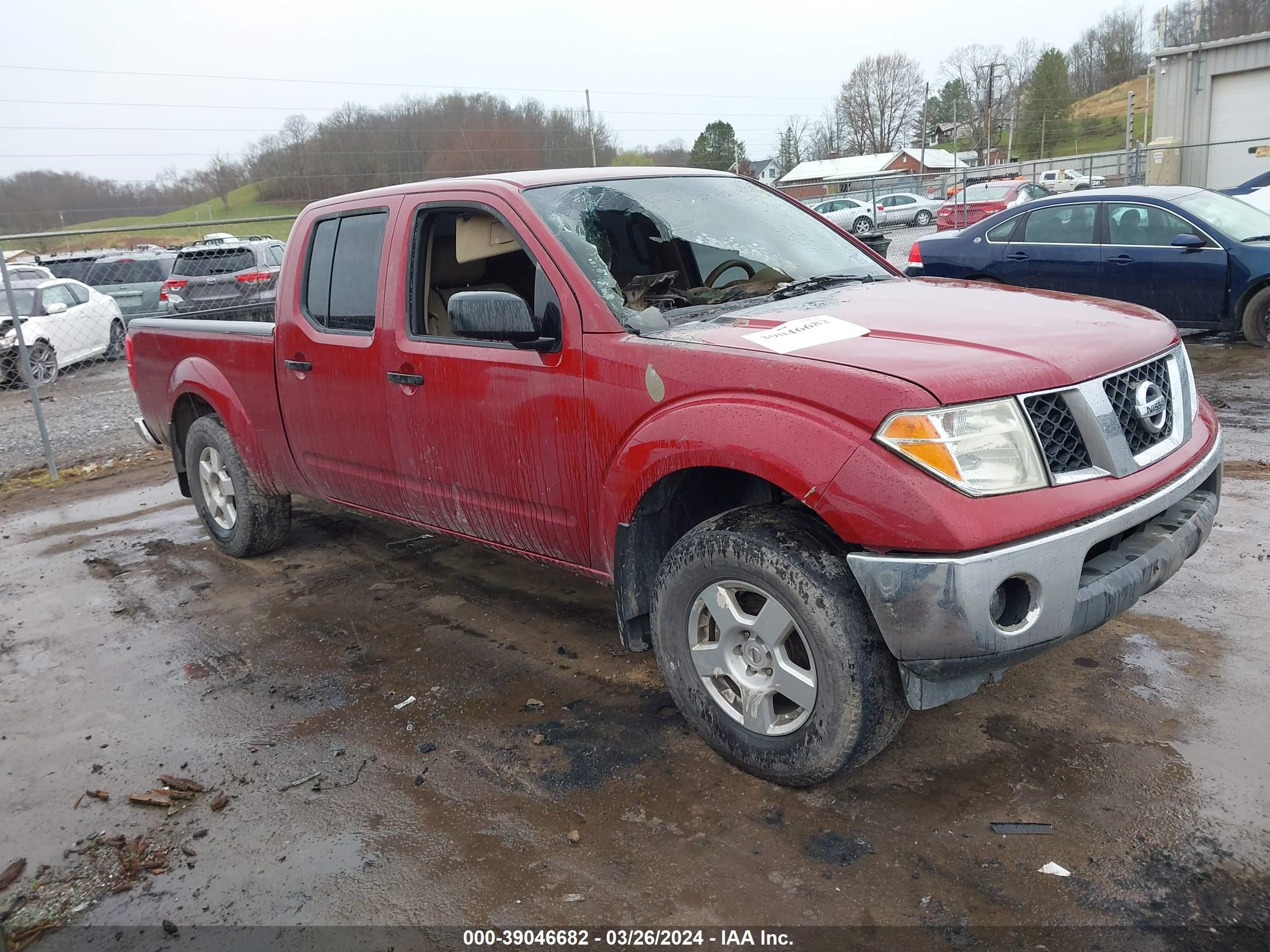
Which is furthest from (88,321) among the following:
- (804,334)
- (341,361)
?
(804,334)

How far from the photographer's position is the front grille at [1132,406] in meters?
2.78

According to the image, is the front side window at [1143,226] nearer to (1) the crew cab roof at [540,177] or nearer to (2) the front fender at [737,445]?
(1) the crew cab roof at [540,177]

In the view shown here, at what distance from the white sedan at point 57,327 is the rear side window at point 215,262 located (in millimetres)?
1370

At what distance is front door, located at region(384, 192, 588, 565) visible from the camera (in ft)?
11.1

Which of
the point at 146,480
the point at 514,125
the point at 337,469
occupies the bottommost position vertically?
the point at 146,480

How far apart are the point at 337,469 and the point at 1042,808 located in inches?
128

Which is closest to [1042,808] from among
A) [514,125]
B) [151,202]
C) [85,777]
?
[85,777]

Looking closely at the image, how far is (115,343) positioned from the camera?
15586 millimetres

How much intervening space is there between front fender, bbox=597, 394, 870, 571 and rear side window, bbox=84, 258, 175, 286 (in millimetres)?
17404

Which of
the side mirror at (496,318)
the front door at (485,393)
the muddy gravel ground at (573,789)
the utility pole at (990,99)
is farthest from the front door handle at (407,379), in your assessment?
the utility pole at (990,99)

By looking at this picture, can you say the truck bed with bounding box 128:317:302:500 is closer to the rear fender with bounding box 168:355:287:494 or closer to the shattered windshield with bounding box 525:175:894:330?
the rear fender with bounding box 168:355:287:494

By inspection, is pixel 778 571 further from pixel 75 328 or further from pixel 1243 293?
pixel 75 328

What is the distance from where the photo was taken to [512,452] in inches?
142

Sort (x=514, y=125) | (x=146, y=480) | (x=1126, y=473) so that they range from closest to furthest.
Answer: (x=1126, y=473), (x=146, y=480), (x=514, y=125)
